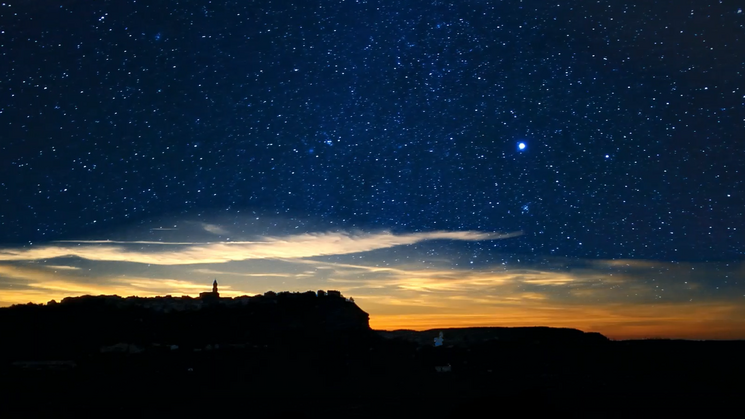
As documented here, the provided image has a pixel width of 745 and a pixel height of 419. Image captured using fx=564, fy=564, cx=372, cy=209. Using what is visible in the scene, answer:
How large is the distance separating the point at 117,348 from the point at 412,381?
37313 mm

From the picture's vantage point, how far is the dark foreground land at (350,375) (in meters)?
40.3

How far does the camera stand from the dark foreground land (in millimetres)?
40312

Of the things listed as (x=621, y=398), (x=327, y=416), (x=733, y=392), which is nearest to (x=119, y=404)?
(x=327, y=416)

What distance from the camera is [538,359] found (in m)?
89.7

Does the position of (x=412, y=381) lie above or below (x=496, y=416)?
below

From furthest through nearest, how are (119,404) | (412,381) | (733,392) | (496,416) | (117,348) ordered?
(117,348) < (412,381) < (733,392) < (119,404) < (496,416)

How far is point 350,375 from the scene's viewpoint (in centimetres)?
6606

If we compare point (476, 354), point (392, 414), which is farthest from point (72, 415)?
point (476, 354)

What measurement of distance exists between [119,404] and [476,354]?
6045cm

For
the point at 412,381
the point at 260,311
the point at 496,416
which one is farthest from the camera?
the point at 260,311

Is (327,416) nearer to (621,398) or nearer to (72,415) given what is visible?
(72,415)

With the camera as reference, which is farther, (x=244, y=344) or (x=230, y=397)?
(x=244, y=344)

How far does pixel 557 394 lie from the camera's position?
49.4 meters

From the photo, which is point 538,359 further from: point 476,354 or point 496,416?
point 496,416
